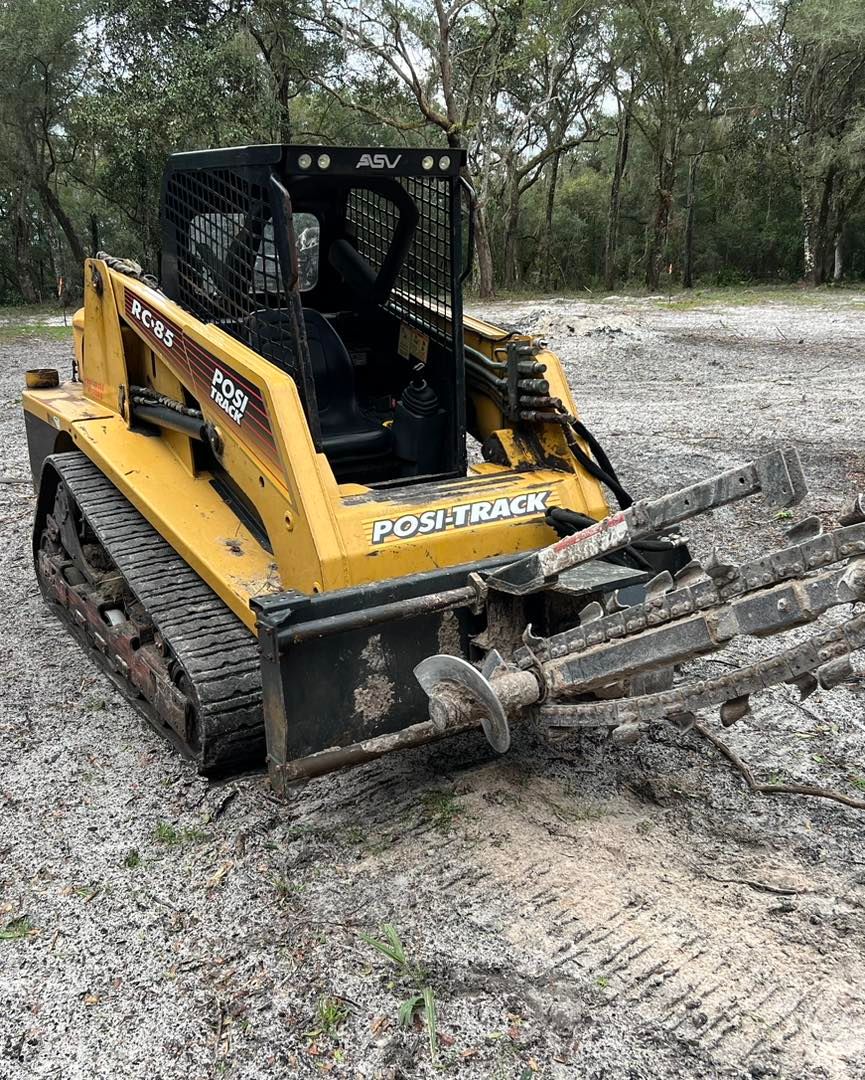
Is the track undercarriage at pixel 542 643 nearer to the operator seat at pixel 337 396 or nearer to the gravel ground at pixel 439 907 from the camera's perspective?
the gravel ground at pixel 439 907

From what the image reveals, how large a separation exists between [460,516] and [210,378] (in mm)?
1103

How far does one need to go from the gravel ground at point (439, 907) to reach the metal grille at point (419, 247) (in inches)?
71.9

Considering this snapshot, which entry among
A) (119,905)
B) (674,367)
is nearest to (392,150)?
(119,905)

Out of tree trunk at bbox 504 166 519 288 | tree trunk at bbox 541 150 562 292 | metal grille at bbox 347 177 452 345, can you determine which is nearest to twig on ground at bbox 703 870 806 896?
metal grille at bbox 347 177 452 345

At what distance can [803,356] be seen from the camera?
1298cm

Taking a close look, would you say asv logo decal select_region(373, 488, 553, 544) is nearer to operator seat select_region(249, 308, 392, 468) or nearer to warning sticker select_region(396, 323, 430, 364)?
operator seat select_region(249, 308, 392, 468)

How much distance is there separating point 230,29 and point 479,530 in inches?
862

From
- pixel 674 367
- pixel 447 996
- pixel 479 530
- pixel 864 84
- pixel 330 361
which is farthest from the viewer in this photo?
pixel 864 84

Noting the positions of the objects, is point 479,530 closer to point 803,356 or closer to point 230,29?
point 803,356

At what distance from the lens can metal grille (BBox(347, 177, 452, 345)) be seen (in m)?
4.12

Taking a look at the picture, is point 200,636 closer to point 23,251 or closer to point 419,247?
point 419,247

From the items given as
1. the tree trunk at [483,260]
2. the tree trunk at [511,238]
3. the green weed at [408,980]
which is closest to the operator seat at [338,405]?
the green weed at [408,980]

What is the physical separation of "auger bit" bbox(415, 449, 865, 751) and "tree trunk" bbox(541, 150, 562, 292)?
3183 centimetres

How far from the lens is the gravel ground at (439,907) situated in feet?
7.61
